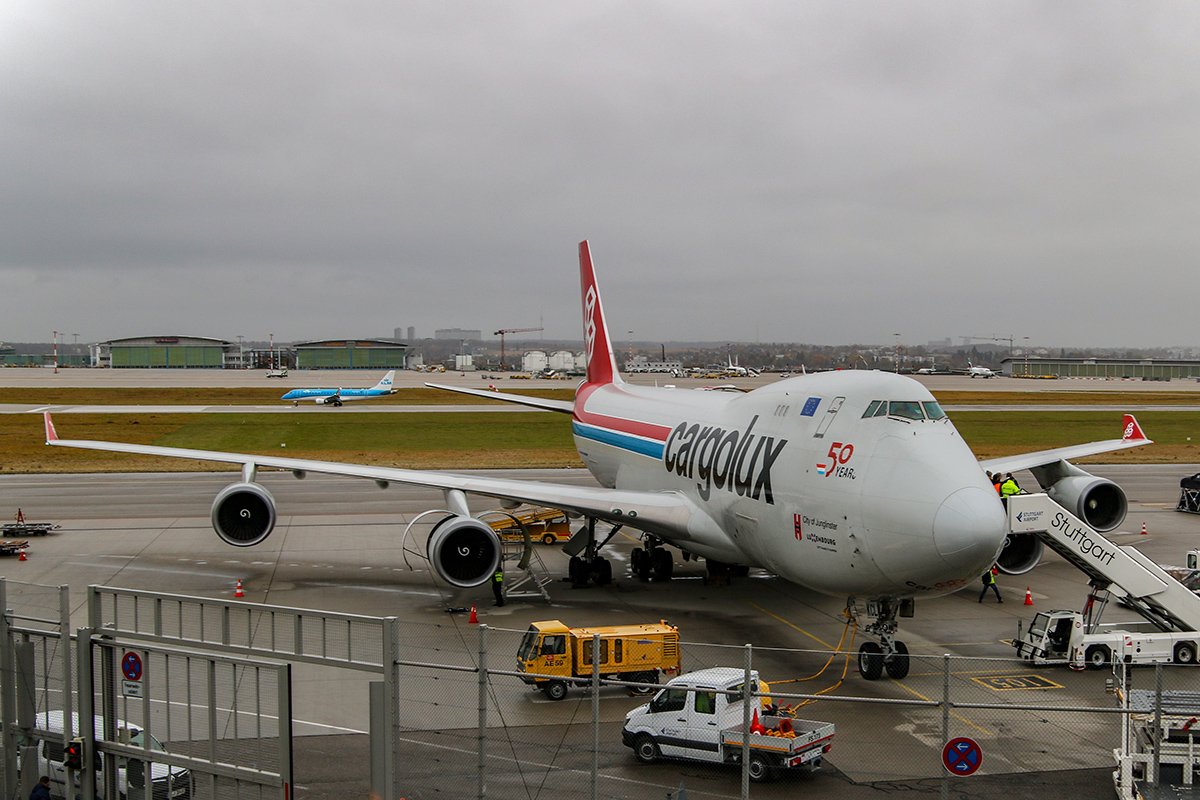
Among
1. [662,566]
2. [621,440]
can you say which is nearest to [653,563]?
[662,566]

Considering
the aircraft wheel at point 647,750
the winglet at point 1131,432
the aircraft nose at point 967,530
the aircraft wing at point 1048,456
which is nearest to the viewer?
the aircraft wheel at point 647,750

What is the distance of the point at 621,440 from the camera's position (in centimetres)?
3322

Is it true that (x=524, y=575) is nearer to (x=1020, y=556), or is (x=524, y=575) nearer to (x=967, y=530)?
(x=1020, y=556)

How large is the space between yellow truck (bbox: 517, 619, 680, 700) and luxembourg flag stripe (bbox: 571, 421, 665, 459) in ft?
33.0

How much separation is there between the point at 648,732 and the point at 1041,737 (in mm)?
6780

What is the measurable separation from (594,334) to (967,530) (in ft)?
87.6

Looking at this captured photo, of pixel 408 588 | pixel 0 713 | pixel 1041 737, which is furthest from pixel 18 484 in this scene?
→ pixel 1041 737

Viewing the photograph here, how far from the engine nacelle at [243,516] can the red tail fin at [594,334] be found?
51.9 feet

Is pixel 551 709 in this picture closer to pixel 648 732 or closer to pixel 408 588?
pixel 648 732

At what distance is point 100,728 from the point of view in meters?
13.6

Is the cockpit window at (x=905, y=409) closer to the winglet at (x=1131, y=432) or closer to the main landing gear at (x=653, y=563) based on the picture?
the main landing gear at (x=653, y=563)

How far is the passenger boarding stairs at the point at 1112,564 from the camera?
21891mm

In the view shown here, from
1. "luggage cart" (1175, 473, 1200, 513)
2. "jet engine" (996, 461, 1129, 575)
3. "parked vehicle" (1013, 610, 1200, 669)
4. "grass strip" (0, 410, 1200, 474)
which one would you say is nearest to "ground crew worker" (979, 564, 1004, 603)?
"jet engine" (996, 461, 1129, 575)

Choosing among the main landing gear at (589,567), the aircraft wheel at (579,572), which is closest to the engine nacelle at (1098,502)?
the main landing gear at (589,567)
